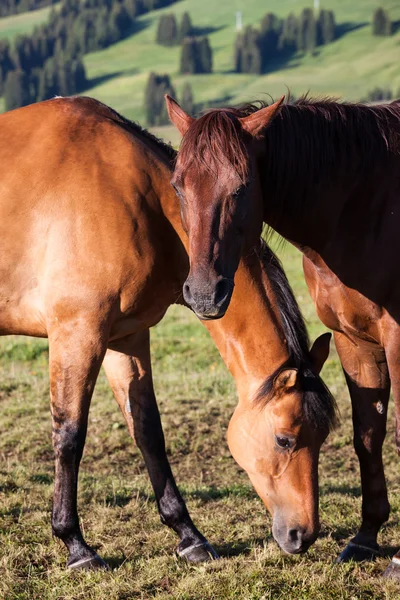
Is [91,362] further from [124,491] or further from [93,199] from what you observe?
[124,491]

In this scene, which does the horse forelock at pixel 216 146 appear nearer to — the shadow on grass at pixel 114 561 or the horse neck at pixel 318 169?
the horse neck at pixel 318 169

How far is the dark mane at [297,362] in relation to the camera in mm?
4238

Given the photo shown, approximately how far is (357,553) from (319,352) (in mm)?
1278

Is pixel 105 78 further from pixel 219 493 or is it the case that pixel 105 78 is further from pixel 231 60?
pixel 219 493

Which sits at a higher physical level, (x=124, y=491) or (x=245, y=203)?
(x=245, y=203)

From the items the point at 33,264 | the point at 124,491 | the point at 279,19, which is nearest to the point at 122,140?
the point at 33,264

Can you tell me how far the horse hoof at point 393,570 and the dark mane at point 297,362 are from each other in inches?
33.6

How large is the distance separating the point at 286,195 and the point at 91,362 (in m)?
1.40

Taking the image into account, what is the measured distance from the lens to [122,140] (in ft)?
15.3

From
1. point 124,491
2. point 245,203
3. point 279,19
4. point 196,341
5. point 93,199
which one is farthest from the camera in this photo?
point 279,19

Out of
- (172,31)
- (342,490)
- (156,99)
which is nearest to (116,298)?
(342,490)

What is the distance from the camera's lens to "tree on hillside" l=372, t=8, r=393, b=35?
11856 cm

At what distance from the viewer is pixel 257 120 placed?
384cm

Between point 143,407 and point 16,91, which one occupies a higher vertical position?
point 143,407
